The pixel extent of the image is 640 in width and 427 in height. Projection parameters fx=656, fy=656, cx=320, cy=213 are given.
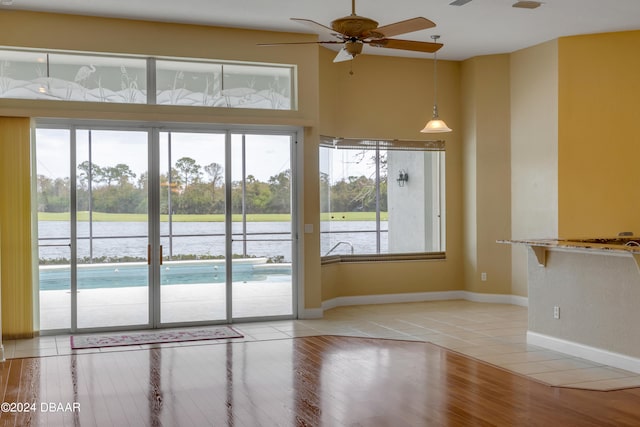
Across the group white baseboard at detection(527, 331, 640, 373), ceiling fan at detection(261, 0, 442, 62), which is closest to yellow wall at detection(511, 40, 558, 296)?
white baseboard at detection(527, 331, 640, 373)

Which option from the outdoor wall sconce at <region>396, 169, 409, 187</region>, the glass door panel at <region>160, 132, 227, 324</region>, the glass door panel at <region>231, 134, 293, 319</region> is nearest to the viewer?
the glass door panel at <region>160, 132, 227, 324</region>

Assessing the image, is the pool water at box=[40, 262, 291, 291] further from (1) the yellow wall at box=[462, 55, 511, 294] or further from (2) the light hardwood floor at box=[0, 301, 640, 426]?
(1) the yellow wall at box=[462, 55, 511, 294]

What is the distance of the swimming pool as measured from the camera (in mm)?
6988

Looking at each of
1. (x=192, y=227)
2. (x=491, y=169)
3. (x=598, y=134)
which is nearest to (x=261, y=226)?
(x=192, y=227)

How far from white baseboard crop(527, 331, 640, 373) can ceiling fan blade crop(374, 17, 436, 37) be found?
3121 mm

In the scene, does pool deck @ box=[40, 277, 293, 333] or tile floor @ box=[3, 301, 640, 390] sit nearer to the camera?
tile floor @ box=[3, 301, 640, 390]

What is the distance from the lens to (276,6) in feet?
21.8

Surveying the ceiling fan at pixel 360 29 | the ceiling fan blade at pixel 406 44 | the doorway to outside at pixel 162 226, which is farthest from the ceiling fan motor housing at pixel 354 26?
the doorway to outside at pixel 162 226

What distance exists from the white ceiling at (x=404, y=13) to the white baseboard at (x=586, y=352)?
3339mm

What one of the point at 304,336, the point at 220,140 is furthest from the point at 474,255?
the point at 220,140

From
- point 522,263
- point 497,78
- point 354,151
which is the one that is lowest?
point 522,263

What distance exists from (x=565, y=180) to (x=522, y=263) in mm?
1330

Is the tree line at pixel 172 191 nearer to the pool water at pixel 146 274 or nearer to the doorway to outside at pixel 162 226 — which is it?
the doorway to outside at pixel 162 226

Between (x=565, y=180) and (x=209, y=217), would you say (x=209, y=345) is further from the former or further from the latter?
(x=565, y=180)
